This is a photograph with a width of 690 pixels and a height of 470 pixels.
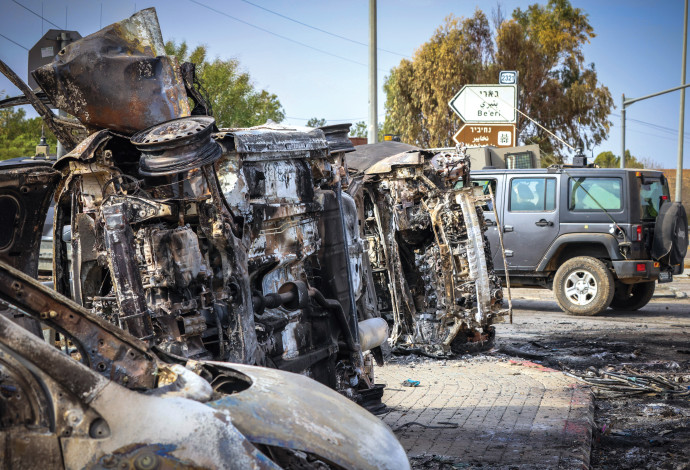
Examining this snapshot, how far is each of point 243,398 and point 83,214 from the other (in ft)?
8.24

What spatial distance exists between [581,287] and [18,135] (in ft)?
52.5

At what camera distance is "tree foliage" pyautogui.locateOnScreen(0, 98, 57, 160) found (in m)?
20.8

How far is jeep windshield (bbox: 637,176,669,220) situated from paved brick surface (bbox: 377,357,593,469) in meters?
5.32

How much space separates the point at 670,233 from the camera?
1281cm

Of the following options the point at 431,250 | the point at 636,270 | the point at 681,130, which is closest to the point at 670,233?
the point at 636,270

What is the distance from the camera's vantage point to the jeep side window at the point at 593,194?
13.1 m

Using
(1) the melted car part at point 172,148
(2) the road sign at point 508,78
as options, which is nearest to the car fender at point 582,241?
(2) the road sign at point 508,78

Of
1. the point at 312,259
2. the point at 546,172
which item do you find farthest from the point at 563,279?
the point at 312,259

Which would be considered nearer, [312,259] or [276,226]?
[276,226]

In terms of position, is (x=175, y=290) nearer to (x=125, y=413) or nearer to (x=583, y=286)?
(x=125, y=413)

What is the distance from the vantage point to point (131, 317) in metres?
4.55

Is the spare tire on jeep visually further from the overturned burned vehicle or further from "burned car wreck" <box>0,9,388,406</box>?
"burned car wreck" <box>0,9,388,406</box>

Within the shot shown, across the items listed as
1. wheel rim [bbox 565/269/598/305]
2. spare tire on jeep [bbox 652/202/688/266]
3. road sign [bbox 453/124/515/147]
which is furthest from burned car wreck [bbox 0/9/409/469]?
road sign [bbox 453/124/515/147]

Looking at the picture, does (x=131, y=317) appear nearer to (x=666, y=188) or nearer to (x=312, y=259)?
(x=312, y=259)
